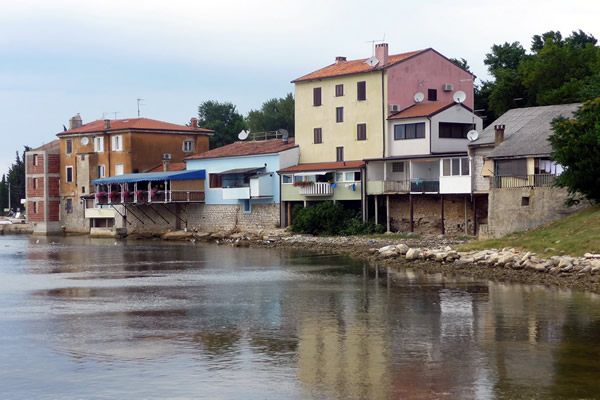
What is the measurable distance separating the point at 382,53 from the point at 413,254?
21.1 m

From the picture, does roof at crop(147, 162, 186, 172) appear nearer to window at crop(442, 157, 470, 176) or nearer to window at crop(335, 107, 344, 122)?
window at crop(335, 107, 344, 122)

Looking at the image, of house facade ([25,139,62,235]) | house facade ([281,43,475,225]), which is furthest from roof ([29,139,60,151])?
house facade ([281,43,475,225])

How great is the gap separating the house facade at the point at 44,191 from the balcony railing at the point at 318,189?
103ft

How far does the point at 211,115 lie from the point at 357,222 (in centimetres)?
5046

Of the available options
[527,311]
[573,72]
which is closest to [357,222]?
[573,72]

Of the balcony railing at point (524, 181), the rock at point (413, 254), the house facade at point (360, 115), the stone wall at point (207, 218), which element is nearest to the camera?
the rock at point (413, 254)

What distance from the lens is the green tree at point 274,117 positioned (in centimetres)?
9725

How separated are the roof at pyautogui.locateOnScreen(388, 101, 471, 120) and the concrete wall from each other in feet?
35.8

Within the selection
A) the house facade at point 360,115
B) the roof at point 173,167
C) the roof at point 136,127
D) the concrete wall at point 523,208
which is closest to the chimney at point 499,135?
the concrete wall at point 523,208

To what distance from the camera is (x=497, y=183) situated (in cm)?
4406

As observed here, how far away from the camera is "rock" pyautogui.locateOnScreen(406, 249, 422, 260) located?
40781mm

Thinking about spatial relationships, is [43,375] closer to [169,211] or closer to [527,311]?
[527,311]

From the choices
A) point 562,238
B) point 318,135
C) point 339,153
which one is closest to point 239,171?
point 318,135

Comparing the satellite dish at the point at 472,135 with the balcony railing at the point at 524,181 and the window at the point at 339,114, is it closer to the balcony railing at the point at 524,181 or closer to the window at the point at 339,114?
the balcony railing at the point at 524,181
